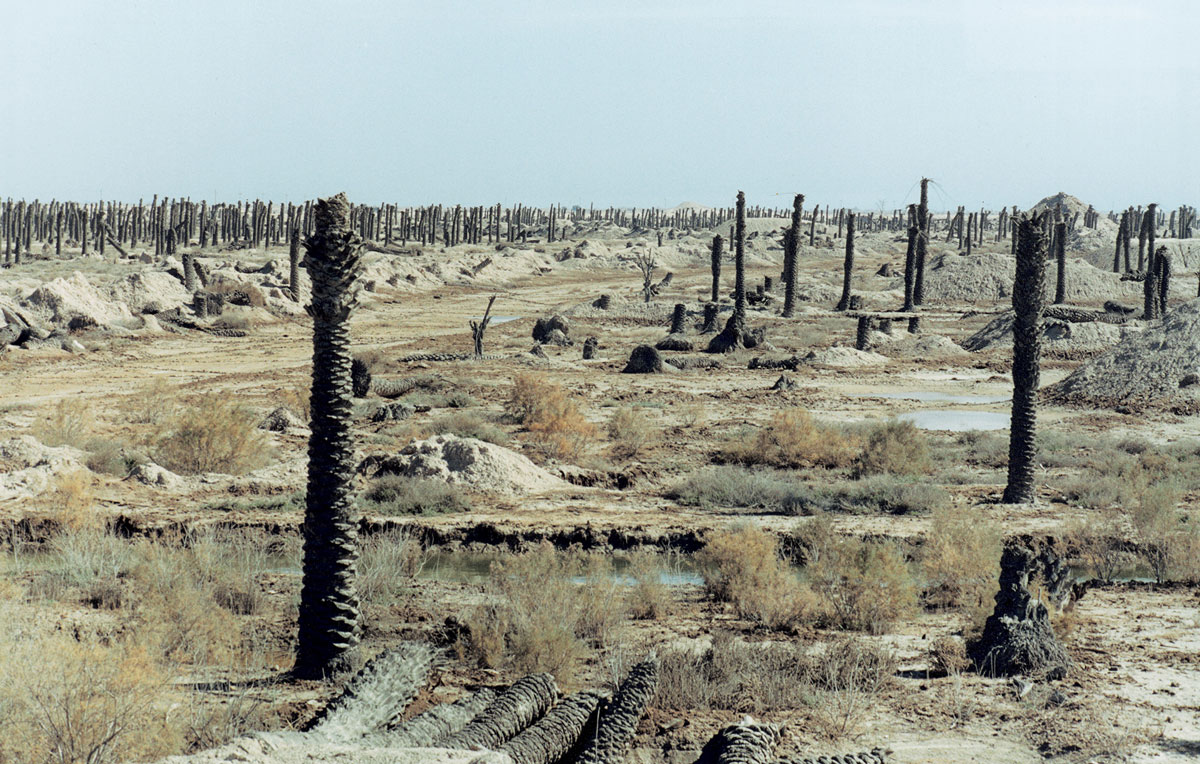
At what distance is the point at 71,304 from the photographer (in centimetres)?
4231

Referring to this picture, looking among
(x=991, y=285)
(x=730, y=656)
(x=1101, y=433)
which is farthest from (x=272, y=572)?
(x=991, y=285)

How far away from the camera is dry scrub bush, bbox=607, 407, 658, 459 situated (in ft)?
76.7

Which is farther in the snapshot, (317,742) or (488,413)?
(488,413)

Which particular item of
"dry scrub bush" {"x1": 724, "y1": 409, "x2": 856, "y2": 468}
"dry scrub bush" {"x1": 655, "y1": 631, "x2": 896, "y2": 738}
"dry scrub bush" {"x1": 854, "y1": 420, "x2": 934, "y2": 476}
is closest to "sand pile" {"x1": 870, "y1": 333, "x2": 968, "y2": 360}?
"dry scrub bush" {"x1": 724, "y1": 409, "x2": 856, "y2": 468}

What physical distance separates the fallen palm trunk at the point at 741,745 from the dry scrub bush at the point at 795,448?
1366cm

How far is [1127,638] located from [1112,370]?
843 inches

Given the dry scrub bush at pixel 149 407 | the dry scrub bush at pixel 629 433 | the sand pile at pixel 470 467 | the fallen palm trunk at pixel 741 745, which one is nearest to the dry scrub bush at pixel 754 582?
the fallen palm trunk at pixel 741 745

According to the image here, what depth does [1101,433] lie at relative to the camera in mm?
25984

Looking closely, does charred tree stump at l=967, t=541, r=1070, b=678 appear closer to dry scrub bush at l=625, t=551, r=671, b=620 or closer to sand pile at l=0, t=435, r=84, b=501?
dry scrub bush at l=625, t=551, r=671, b=620

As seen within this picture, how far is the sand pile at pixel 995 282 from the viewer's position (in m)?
65.4

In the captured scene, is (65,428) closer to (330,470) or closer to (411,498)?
(411,498)

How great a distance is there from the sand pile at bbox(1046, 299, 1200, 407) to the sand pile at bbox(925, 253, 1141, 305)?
104 feet

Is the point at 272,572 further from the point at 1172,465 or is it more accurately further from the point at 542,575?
the point at 1172,465

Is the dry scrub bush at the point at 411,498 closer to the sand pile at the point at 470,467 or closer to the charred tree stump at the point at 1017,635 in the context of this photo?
the sand pile at the point at 470,467
